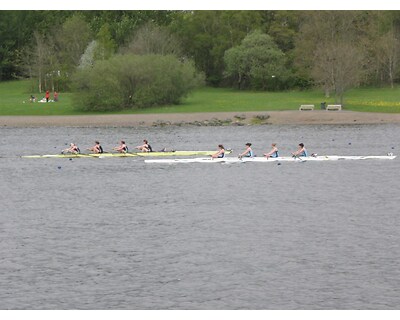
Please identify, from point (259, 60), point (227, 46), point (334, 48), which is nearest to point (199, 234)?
point (334, 48)

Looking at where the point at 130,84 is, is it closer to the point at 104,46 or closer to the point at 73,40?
the point at 104,46

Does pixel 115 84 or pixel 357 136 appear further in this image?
pixel 115 84

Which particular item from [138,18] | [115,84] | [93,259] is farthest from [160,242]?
[138,18]

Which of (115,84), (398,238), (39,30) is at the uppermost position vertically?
(39,30)

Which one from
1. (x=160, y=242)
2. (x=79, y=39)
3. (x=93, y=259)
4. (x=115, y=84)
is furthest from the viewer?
(x=79, y=39)

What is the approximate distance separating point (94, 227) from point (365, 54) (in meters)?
81.1

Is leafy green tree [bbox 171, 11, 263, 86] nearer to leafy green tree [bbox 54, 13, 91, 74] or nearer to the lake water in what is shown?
leafy green tree [bbox 54, 13, 91, 74]

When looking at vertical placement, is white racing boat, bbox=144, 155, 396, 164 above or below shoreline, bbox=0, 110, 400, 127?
below

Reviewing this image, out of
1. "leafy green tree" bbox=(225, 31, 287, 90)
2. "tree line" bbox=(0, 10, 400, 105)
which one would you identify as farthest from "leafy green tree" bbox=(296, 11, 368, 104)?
"leafy green tree" bbox=(225, 31, 287, 90)

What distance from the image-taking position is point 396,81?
121625mm

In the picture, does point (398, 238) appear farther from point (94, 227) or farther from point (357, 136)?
point (357, 136)

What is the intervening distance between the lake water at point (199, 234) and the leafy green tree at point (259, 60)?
5951 centimetres

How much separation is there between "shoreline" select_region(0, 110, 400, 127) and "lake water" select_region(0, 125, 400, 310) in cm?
2711

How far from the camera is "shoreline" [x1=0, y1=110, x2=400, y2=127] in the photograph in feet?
301
